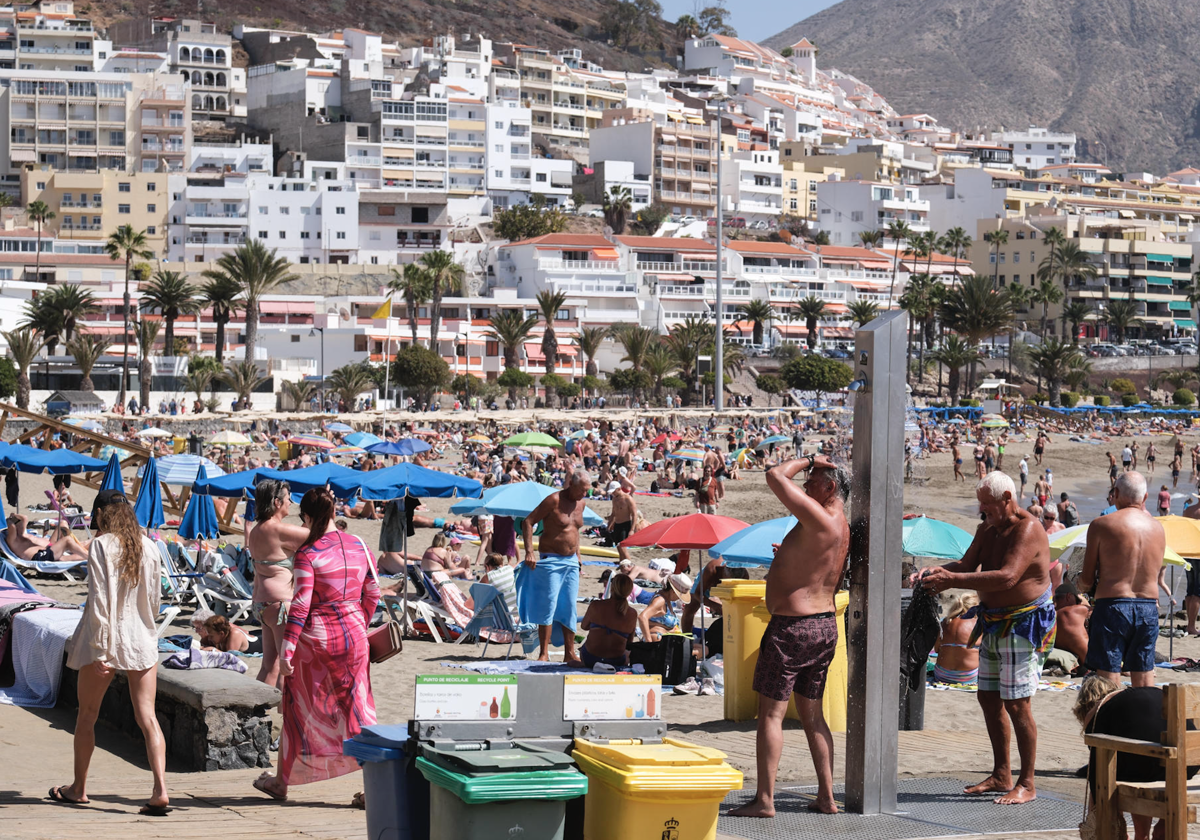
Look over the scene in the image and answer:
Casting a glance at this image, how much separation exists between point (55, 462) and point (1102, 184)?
12208 centimetres

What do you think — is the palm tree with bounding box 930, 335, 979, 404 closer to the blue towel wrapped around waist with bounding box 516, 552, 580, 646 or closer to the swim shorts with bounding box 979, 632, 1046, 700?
the blue towel wrapped around waist with bounding box 516, 552, 580, 646

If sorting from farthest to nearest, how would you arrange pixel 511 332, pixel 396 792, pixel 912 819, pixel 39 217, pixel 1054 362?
pixel 39 217
pixel 1054 362
pixel 511 332
pixel 912 819
pixel 396 792

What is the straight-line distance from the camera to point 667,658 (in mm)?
9789

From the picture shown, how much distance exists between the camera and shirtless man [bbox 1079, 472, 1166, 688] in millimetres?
6629

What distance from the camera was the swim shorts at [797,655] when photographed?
582 centimetres

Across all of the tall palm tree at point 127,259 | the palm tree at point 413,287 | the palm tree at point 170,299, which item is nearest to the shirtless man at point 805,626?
the tall palm tree at point 127,259

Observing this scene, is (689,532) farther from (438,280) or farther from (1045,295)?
(1045,295)

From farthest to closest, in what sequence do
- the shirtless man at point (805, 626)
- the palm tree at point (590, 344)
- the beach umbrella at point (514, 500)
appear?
the palm tree at point (590, 344)
the beach umbrella at point (514, 500)
the shirtless man at point (805, 626)

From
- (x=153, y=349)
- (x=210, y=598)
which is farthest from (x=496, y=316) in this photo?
(x=210, y=598)

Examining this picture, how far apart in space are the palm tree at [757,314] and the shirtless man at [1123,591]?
242 feet

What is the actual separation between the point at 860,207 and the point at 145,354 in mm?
66993

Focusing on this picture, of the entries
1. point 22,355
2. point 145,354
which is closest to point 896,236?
point 145,354

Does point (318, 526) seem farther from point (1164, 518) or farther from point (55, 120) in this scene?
point (55, 120)

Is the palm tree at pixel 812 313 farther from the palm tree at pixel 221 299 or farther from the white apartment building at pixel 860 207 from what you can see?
the palm tree at pixel 221 299
